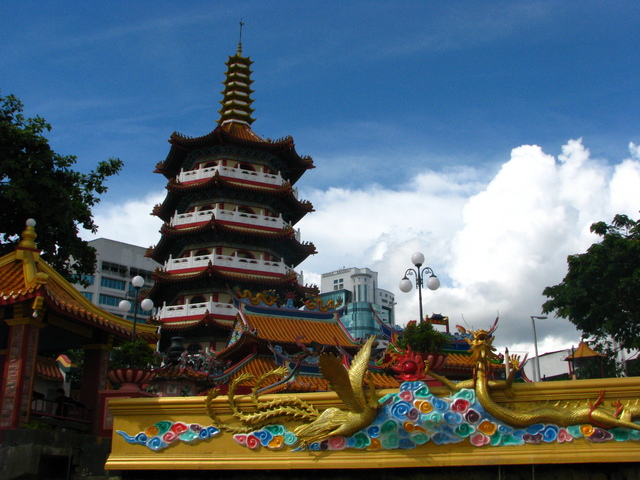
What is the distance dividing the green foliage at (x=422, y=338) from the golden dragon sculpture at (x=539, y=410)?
15.1 ft

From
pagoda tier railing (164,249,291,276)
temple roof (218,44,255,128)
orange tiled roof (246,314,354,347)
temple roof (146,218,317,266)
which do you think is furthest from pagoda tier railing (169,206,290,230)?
orange tiled roof (246,314,354,347)

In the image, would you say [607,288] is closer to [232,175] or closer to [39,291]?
[232,175]

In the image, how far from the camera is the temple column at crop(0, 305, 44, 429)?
37.4 ft

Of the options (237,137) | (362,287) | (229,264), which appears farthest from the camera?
(362,287)

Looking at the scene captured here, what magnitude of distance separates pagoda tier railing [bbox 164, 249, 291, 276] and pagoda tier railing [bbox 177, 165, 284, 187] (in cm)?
470

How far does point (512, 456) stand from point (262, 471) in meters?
3.58

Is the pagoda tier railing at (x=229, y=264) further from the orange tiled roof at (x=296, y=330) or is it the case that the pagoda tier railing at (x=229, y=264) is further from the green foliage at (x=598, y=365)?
the green foliage at (x=598, y=365)

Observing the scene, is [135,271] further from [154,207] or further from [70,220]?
[70,220]

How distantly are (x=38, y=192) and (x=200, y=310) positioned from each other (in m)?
14.1

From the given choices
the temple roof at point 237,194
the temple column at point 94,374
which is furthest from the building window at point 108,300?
the temple column at point 94,374

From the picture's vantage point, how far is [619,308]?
91.9ft

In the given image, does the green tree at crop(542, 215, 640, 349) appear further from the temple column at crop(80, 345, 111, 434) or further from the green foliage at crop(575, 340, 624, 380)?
the temple column at crop(80, 345, 111, 434)

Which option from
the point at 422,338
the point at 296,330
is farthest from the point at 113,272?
the point at 422,338

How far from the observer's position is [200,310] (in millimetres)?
33312
